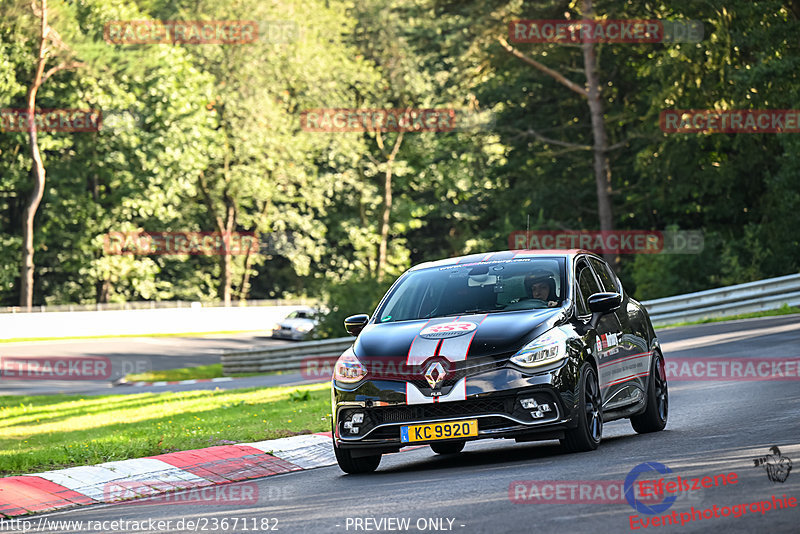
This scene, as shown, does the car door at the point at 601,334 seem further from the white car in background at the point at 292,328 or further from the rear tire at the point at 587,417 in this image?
the white car in background at the point at 292,328

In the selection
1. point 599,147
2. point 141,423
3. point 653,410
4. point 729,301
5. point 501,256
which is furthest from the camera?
point 599,147

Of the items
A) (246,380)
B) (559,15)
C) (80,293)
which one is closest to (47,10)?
(80,293)

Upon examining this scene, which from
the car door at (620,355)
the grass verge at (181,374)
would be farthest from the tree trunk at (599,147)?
the car door at (620,355)

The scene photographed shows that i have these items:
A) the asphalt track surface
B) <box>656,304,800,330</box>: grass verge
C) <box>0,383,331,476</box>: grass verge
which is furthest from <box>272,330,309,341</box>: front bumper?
the asphalt track surface

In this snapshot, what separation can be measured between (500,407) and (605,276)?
3156 millimetres

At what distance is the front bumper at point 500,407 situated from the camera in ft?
30.0

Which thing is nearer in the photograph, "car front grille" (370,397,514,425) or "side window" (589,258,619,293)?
"car front grille" (370,397,514,425)

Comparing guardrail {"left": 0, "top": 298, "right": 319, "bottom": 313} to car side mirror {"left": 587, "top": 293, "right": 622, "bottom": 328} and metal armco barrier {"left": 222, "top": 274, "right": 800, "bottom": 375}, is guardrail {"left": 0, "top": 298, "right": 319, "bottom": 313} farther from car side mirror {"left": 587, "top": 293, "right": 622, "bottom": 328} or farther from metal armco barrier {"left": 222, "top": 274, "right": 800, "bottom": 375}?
car side mirror {"left": 587, "top": 293, "right": 622, "bottom": 328}

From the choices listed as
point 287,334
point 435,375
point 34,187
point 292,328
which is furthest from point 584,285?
point 34,187

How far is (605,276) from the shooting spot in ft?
39.0

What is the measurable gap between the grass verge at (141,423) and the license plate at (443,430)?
10.9 feet

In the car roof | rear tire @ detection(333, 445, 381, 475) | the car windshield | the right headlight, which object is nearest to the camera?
the right headlight

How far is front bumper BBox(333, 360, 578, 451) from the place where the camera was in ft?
30.0

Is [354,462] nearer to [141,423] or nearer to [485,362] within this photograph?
[485,362]
